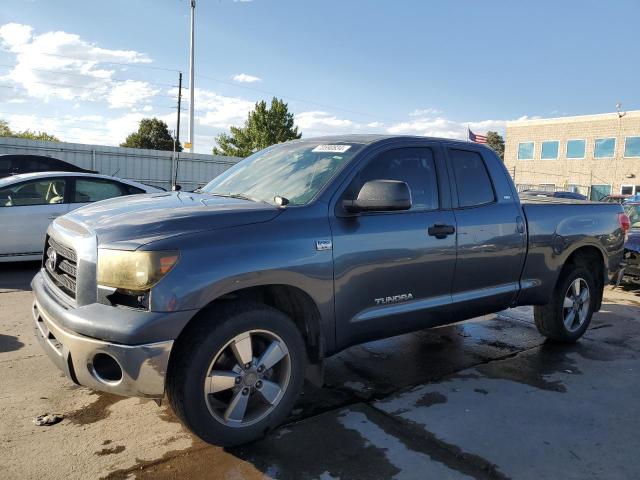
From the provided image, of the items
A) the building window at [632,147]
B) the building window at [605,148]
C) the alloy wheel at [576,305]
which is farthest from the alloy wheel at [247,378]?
the building window at [605,148]

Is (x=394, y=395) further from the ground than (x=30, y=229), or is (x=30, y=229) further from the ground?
(x=30, y=229)

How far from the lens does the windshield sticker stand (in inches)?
151

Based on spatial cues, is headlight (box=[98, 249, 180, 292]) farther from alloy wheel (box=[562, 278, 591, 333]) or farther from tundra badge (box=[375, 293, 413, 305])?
alloy wheel (box=[562, 278, 591, 333])

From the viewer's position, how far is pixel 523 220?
4.64 meters

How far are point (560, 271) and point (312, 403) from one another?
2.82 m

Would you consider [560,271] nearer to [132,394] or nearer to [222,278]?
[222,278]

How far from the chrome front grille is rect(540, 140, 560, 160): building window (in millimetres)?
43754

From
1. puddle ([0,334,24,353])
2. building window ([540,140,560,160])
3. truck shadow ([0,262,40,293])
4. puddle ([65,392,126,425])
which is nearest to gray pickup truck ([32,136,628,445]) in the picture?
puddle ([65,392,126,425])

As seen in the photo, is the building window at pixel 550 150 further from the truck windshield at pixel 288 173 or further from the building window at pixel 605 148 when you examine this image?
the truck windshield at pixel 288 173

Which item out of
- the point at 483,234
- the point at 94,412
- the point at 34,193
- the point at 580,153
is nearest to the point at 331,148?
the point at 483,234

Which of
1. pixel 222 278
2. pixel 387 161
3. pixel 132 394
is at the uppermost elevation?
pixel 387 161

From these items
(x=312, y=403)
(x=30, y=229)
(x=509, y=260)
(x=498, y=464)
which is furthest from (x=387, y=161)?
(x=30, y=229)

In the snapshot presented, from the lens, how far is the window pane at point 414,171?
151 inches

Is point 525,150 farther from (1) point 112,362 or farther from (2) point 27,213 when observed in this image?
(1) point 112,362
